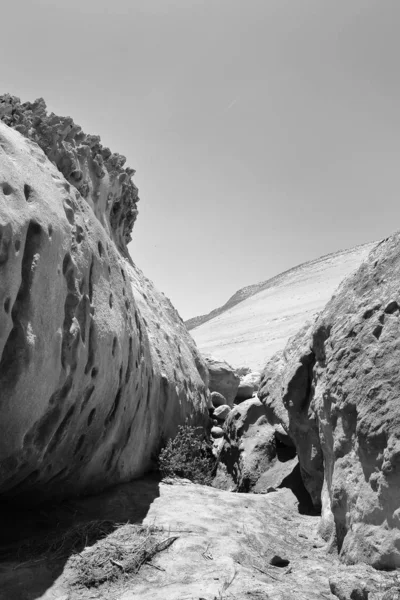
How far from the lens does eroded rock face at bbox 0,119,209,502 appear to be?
320 centimetres

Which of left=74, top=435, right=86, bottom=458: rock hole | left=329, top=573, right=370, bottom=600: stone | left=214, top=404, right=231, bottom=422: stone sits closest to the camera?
left=329, top=573, right=370, bottom=600: stone

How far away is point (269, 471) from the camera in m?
5.74

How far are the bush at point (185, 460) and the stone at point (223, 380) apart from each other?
3563mm

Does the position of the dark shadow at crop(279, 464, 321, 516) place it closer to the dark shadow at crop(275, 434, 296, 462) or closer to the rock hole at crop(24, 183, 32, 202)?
the dark shadow at crop(275, 434, 296, 462)

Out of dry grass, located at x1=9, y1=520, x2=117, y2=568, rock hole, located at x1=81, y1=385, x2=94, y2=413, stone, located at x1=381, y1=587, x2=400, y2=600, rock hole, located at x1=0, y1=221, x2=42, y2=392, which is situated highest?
rock hole, located at x1=0, y1=221, x2=42, y2=392

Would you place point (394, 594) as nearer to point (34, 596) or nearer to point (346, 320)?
point (34, 596)

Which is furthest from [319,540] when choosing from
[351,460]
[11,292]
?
[11,292]

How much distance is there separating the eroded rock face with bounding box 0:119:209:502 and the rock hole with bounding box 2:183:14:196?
0.04 feet

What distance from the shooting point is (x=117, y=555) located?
3295 millimetres

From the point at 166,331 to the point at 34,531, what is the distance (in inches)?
178

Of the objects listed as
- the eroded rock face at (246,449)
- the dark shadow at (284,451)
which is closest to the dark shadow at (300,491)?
the dark shadow at (284,451)

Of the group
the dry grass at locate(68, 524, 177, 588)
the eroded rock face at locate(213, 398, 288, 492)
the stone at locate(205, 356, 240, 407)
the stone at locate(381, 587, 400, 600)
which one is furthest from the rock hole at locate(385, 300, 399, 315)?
the stone at locate(205, 356, 240, 407)

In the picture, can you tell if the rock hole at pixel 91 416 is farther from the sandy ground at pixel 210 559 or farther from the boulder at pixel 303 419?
the boulder at pixel 303 419

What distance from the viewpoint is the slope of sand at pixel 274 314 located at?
26.8 m
